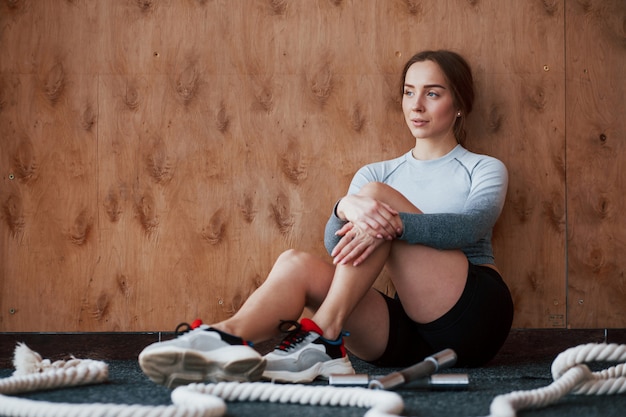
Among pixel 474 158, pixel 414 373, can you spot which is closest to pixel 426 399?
pixel 414 373

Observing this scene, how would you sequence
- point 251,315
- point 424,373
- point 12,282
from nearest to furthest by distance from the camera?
point 424,373 → point 251,315 → point 12,282

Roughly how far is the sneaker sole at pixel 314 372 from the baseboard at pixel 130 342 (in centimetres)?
70

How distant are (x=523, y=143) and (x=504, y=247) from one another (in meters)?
0.37

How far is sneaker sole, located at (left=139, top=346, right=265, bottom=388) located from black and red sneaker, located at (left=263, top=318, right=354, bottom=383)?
110mm

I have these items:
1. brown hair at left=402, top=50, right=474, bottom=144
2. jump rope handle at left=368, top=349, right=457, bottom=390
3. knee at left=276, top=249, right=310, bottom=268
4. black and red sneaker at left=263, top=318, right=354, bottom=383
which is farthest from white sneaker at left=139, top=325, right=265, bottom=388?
brown hair at left=402, top=50, right=474, bottom=144

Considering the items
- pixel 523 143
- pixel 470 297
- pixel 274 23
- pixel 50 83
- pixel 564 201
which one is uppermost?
pixel 274 23

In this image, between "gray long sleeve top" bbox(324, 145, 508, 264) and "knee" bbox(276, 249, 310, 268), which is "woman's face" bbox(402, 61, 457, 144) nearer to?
"gray long sleeve top" bbox(324, 145, 508, 264)

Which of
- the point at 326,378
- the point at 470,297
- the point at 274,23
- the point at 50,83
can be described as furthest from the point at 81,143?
the point at 470,297

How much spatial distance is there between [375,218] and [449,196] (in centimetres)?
50

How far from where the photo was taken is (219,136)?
2.46m

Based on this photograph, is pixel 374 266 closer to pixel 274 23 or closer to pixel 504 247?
pixel 504 247

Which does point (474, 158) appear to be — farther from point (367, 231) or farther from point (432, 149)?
point (367, 231)

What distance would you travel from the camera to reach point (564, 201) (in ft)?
8.11

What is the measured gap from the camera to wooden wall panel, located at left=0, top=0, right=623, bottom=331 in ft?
7.95
